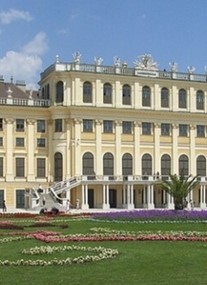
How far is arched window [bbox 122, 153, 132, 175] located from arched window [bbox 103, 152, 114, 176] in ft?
4.08

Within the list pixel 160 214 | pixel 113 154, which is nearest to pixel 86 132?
pixel 113 154

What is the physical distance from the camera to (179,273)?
14.0 metres

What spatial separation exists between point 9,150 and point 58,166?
5.38 meters

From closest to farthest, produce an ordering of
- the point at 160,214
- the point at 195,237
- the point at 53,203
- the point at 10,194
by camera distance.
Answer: the point at 195,237 → the point at 160,214 → the point at 53,203 → the point at 10,194

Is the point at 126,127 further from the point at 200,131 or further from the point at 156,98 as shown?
the point at 200,131

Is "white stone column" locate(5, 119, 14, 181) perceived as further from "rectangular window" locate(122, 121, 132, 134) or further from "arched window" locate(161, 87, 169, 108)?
"arched window" locate(161, 87, 169, 108)

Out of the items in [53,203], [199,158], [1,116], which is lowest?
[53,203]

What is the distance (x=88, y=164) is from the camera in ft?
204

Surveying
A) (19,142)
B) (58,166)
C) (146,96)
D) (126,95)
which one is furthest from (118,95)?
(19,142)

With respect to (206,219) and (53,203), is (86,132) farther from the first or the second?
(206,219)

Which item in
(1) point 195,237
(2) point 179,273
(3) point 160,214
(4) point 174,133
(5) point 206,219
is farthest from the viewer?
(4) point 174,133

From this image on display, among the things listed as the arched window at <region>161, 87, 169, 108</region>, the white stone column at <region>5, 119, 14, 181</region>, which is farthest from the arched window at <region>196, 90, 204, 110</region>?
the white stone column at <region>5, 119, 14, 181</region>

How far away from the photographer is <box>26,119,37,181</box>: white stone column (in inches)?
2425

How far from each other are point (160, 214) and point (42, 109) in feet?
98.6
